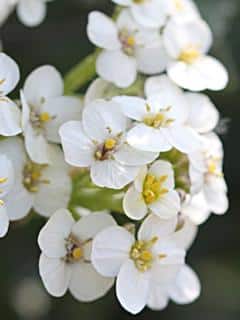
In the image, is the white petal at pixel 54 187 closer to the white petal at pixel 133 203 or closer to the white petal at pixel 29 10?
the white petal at pixel 133 203

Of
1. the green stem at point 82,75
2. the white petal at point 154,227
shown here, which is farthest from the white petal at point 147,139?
the green stem at point 82,75

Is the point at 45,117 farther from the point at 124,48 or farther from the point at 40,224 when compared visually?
the point at 40,224

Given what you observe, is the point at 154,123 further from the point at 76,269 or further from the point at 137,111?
the point at 76,269

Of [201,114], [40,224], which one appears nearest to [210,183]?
[201,114]

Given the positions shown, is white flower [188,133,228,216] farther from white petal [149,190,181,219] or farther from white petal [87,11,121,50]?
white petal [87,11,121,50]

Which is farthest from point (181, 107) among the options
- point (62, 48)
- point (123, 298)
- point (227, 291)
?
point (227, 291)

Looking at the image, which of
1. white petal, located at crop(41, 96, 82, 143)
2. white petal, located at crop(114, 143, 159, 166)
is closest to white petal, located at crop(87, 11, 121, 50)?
white petal, located at crop(41, 96, 82, 143)
